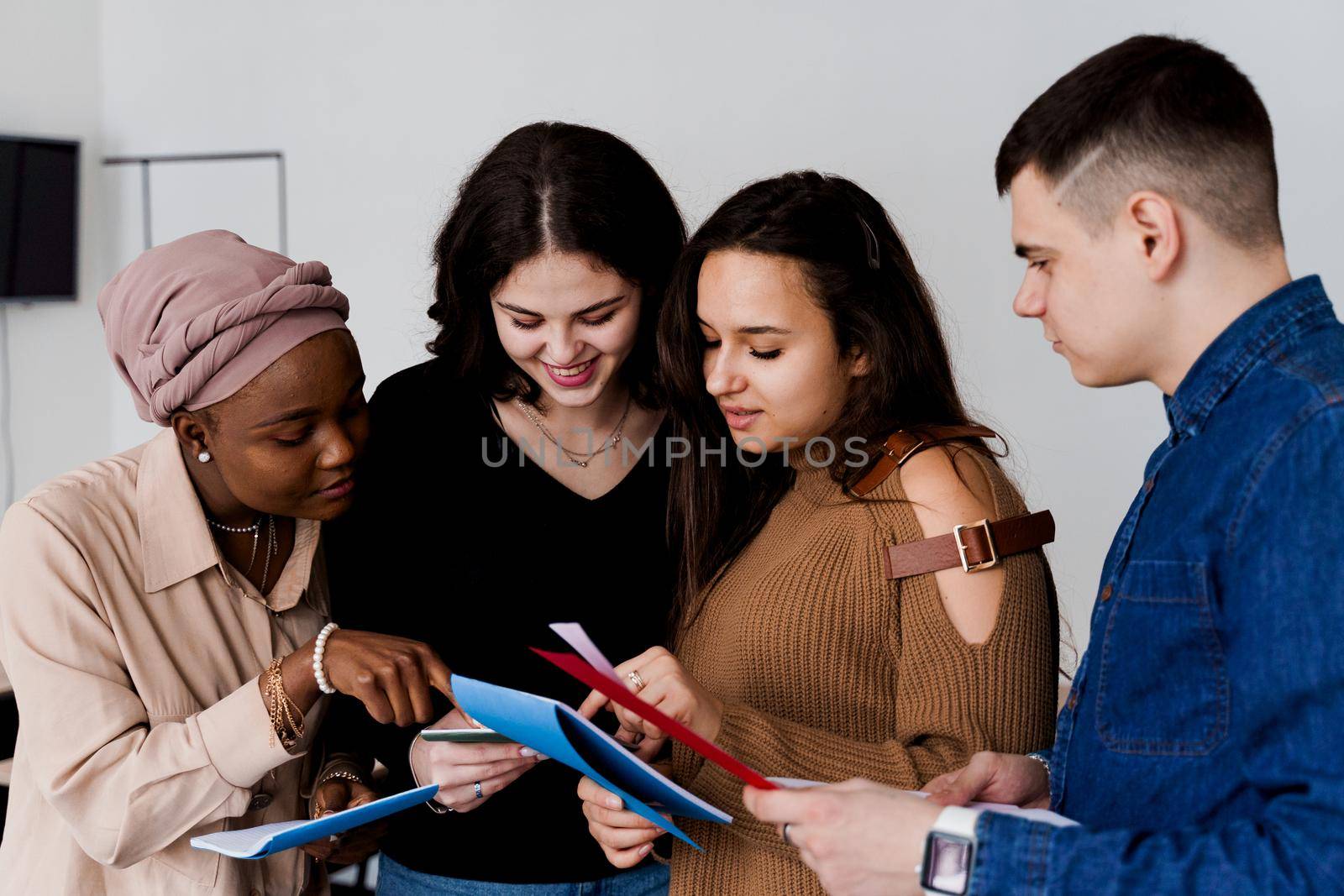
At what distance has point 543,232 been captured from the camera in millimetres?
1720

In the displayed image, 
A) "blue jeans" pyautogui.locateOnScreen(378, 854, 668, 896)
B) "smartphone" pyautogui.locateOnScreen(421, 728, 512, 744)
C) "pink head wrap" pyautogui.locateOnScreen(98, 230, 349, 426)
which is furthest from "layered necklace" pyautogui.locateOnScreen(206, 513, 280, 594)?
"blue jeans" pyautogui.locateOnScreen(378, 854, 668, 896)

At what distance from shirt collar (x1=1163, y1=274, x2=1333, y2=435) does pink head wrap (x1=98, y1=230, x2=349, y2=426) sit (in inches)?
40.9

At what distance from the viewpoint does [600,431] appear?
1.89 metres

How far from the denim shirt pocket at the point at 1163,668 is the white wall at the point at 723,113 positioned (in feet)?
8.20

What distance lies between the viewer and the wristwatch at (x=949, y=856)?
3.16ft

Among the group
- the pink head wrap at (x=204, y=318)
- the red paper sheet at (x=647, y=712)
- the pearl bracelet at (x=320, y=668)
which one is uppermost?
the pink head wrap at (x=204, y=318)

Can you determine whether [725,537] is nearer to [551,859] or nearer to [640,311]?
[640,311]

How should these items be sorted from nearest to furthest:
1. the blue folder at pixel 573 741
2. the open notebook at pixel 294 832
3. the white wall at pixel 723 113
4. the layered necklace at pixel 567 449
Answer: the blue folder at pixel 573 741 < the open notebook at pixel 294 832 < the layered necklace at pixel 567 449 < the white wall at pixel 723 113

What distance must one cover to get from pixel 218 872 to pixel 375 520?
500 millimetres

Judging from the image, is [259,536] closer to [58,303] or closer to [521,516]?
[521,516]

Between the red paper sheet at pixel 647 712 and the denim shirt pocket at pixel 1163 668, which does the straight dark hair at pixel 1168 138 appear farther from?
the red paper sheet at pixel 647 712

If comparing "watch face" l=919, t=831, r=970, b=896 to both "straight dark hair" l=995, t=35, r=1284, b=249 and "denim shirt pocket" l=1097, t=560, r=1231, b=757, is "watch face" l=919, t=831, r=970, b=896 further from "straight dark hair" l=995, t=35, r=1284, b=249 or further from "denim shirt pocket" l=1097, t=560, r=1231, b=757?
"straight dark hair" l=995, t=35, r=1284, b=249

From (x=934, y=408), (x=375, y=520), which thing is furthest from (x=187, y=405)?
(x=934, y=408)

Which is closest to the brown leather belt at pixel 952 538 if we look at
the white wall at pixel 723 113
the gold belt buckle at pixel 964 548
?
the gold belt buckle at pixel 964 548
